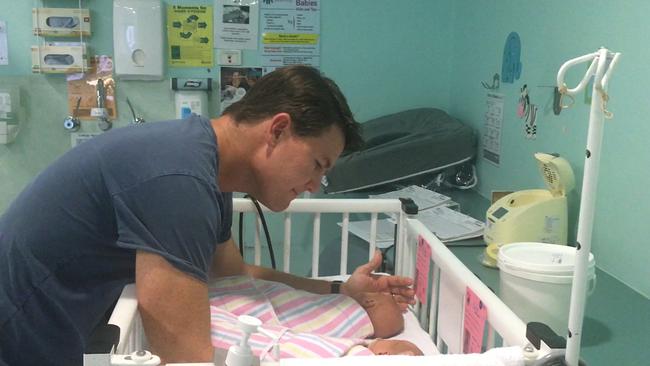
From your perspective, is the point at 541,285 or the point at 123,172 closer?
the point at 123,172

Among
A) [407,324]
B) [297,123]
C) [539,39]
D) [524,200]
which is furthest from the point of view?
[539,39]

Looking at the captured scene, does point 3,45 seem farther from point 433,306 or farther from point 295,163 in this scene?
point 433,306

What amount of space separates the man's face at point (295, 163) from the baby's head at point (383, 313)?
0.39 meters

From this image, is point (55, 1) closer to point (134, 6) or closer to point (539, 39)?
point (134, 6)

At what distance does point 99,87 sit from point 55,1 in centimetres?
41

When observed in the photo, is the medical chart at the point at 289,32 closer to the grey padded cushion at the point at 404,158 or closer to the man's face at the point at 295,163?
the grey padded cushion at the point at 404,158

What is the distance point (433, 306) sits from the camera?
1353mm

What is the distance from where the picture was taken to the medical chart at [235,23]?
2707mm

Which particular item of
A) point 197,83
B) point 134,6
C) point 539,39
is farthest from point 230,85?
point 539,39

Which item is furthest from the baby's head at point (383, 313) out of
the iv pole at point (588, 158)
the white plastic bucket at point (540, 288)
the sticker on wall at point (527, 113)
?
the sticker on wall at point (527, 113)

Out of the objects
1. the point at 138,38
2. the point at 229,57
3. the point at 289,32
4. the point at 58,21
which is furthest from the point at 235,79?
the point at 58,21

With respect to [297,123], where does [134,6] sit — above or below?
above

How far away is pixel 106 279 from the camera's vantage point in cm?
106

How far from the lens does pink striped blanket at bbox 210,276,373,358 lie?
3.67 ft
